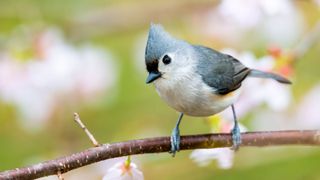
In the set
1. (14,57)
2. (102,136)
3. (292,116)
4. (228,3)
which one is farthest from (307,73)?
(14,57)

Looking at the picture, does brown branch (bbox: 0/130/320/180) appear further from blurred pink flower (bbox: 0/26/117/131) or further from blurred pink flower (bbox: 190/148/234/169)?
blurred pink flower (bbox: 0/26/117/131)

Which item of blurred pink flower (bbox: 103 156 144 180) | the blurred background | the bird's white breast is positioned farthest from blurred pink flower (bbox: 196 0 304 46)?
blurred pink flower (bbox: 103 156 144 180)

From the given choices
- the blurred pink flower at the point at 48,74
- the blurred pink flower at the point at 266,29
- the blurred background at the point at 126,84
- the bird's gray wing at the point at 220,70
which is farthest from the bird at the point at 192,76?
the blurred pink flower at the point at 266,29

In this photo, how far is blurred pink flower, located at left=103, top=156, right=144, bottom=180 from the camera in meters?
1.72

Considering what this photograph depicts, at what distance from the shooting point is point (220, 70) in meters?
2.20

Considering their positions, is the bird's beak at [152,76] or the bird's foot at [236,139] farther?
the bird's beak at [152,76]

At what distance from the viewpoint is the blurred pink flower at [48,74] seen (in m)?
2.56

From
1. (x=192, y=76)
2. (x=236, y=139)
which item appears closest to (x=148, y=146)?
(x=236, y=139)

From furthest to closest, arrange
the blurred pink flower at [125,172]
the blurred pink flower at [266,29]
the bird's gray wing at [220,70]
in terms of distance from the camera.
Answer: the blurred pink flower at [266,29]
the bird's gray wing at [220,70]
the blurred pink flower at [125,172]

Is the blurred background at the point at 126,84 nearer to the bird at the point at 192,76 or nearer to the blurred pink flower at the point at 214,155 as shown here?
the bird at the point at 192,76

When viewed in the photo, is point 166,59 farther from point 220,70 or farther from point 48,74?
point 48,74

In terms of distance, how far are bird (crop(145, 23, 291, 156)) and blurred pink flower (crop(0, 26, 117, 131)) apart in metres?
0.61

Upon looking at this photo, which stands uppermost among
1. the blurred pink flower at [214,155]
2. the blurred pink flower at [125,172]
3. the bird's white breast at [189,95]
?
the bird's white breast at [189,95]

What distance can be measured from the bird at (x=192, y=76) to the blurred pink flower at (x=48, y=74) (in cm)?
61
